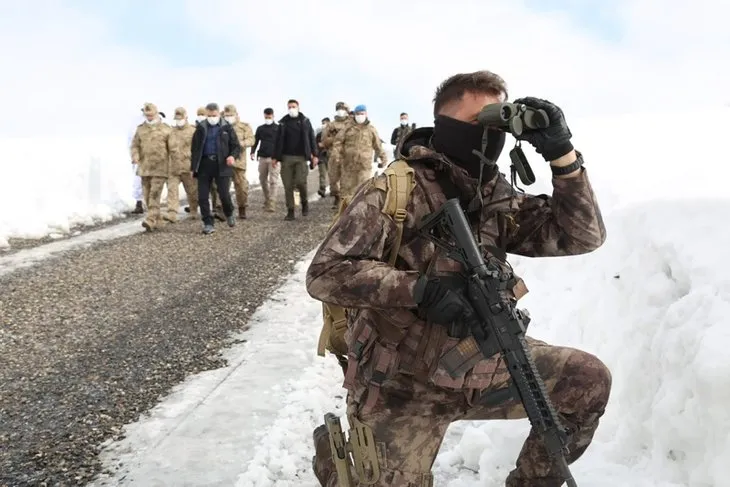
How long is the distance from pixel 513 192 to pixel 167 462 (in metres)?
2.25

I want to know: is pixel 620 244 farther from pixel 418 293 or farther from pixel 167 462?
pixel 167 462

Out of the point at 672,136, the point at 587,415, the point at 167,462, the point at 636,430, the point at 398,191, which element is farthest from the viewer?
the point at 672,136

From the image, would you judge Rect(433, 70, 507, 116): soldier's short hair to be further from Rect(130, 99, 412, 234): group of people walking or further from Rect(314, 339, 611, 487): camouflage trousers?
Rect(130, 99, 412, 234): group of people walking

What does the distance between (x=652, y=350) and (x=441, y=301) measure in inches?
Result: 63.0

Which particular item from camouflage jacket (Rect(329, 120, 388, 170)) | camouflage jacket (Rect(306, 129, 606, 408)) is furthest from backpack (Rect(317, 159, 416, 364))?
camouflage jacket (Rect(329, 120, 388, 170))

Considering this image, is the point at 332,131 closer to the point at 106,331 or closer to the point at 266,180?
the point at 266,180

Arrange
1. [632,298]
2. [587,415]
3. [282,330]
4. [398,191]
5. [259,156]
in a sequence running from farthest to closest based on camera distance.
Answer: [259,156] → [282,330] → [632,298] → [587,415] → [398,191]

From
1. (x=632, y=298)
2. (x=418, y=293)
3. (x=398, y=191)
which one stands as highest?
(x=398, y=191)

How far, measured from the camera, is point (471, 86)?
2.43 meters

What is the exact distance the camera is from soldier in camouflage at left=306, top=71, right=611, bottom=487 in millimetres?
2277

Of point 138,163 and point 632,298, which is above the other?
point 138,163

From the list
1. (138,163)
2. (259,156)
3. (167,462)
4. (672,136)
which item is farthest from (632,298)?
(259,156)

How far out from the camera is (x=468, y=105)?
2420mm

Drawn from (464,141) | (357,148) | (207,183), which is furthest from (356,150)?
(464,141)
